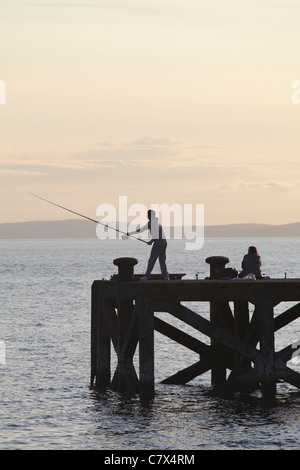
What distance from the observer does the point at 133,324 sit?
68.8 ft

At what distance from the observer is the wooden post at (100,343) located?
2300cm

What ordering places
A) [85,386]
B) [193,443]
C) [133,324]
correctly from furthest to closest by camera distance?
→ [85,386] → [133,324] → [193,443]

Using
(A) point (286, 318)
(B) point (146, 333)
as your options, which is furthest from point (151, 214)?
(A) point (286, 318)

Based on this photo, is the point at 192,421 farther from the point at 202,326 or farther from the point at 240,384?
the point at 202,326

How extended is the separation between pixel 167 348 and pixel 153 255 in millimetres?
12613

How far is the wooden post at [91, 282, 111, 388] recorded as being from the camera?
906 inches

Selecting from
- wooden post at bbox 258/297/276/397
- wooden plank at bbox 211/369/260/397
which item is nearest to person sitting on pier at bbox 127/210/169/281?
wooden post at bbox 258/297/276/397

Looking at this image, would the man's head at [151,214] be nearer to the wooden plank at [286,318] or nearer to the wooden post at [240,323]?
the wooden post at [240,323]

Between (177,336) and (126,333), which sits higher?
(126,333)

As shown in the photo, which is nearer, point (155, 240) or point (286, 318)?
point (155, 240)

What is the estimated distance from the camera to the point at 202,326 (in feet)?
67.2

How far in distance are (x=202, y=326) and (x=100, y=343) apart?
139 inches
